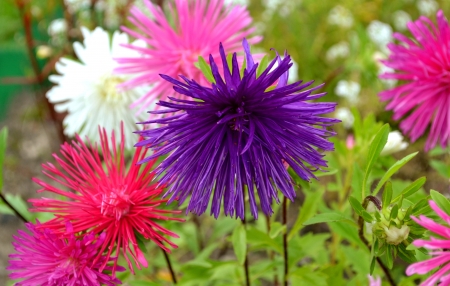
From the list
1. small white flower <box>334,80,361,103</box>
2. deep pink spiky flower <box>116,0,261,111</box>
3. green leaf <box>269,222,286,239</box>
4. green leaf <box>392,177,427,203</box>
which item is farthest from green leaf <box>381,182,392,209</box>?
small white flower <box>334,80,361,103</box>

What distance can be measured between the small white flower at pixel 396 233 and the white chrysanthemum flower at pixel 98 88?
40cm

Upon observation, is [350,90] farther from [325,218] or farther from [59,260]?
[59,260]

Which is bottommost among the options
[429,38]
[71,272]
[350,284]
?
[350,284]

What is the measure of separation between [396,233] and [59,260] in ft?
1.15

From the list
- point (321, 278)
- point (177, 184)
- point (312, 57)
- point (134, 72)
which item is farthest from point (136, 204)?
point (312, 57)

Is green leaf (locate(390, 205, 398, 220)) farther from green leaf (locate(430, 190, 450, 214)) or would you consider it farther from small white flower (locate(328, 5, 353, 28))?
small white flower (locate(328, 5, 353, 28))

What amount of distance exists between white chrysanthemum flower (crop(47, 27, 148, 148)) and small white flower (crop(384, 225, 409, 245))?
0.40 metres

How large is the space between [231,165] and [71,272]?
203mm

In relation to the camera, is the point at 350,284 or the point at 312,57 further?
the point at 312,57

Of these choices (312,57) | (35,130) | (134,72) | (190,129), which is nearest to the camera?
(190,129)

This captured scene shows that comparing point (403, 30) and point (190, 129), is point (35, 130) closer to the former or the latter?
point (403, 30)

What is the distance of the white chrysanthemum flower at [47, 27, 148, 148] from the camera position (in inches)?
28.1

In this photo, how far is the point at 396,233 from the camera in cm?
45

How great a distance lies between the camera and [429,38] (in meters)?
0.64
